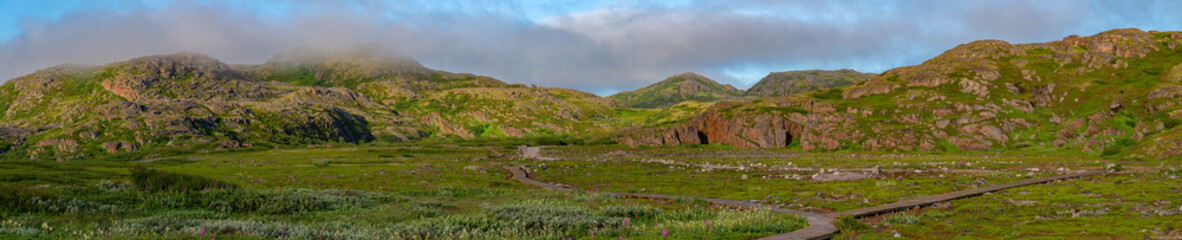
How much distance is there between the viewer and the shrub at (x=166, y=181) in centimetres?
3222

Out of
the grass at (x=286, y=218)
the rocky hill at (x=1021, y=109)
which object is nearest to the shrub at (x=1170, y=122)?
the rocky hill at (x=1021, y=109)

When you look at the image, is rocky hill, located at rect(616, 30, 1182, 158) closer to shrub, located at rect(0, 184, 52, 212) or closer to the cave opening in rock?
the cave opening in rock

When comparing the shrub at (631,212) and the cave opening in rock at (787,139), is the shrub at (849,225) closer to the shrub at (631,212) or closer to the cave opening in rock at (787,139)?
the shrub at (631,212)

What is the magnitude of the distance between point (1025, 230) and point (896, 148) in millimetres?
140263

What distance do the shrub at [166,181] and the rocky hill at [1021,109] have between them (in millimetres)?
131006

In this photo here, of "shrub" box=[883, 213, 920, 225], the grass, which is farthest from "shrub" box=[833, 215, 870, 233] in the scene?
"shrub" box=[883, 213, 920, 225]

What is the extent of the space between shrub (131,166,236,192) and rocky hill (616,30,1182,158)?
430 ft

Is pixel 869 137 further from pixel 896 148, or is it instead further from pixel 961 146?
pixel 961 146

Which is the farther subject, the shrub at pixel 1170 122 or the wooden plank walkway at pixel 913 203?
the shrub at pixel 1170 122

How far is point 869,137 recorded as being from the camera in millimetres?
154125

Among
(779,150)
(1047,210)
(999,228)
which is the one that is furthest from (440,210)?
(779,150)

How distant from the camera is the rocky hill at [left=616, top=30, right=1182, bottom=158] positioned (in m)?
124

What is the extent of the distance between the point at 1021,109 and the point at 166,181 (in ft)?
638

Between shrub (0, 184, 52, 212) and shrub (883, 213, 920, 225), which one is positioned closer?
shrub (0, 184, 52, 212)
